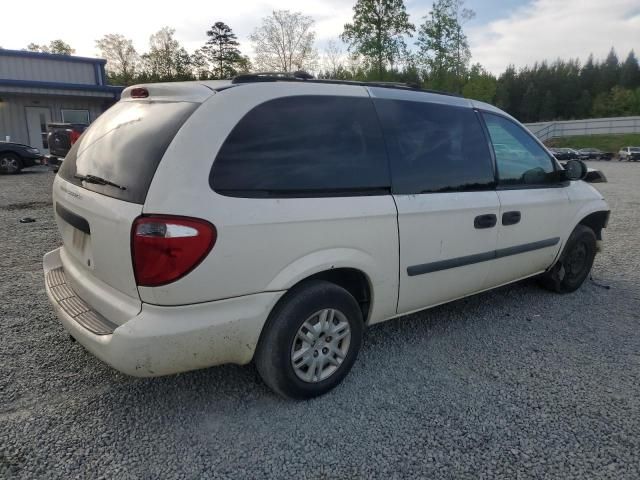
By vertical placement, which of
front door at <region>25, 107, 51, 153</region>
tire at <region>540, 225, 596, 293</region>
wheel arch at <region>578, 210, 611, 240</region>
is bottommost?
tire at <region>540, 225, 596, 293</region>

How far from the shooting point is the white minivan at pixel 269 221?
212 cm

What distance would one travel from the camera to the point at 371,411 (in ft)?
8.47

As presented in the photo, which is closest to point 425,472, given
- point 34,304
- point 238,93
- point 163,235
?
point 163,235

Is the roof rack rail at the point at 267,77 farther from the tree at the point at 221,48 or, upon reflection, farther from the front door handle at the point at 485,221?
the tree at the point at 221,48

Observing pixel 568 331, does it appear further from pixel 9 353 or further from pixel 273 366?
pixel 9 353

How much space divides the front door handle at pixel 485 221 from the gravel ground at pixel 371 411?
2.93ft

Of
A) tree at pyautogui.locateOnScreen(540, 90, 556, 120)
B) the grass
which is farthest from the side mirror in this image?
tree at pyautogui.locateOnScreen(540, 90, 556, 120)

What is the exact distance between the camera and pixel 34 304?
3.94 m

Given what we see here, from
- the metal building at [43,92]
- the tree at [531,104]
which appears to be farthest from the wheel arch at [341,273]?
the tree at [531,104]

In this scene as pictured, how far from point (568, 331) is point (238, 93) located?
3162mm

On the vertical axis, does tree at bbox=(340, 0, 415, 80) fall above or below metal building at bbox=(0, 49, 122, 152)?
above

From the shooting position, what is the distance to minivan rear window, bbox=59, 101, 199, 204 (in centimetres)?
219

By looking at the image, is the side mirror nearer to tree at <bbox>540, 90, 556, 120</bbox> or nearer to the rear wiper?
the rear wiper

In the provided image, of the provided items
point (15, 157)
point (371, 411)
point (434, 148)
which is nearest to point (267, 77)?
point (434, 148)
